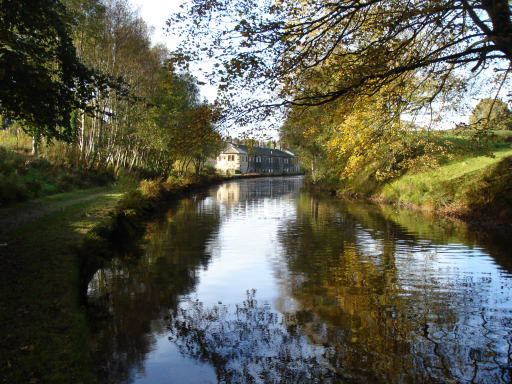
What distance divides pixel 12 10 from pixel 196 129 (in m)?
4.84

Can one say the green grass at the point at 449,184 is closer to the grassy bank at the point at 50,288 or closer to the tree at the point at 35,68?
the grassy bank at the point at 50,288

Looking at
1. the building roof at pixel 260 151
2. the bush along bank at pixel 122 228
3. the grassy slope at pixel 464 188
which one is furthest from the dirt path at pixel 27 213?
the building roof at pixel 260 151

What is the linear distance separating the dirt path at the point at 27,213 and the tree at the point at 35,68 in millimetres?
2960

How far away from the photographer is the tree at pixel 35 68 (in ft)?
28.0

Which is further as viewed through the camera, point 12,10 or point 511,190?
point 511,190

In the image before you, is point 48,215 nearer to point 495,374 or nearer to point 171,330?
point 171,330

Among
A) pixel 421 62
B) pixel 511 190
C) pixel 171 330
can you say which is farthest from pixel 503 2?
pixel 511 190

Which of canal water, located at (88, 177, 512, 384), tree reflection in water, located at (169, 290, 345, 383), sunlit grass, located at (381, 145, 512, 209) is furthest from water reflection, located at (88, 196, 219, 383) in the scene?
sunlit grass, located at (381, 145, 512, 209)

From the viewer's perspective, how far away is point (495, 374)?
5.48 metres

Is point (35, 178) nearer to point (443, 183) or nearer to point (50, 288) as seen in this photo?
point (50, 288)

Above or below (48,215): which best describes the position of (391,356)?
below

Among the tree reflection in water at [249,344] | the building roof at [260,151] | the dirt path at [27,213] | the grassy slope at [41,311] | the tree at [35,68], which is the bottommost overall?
the tree reflection in water at [249,344]

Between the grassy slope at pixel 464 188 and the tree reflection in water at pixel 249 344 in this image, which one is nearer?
the tree reflection in water at pixel 249 344

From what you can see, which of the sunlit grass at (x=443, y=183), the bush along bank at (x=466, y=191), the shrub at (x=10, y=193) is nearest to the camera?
the shrub at (x=10, y=193)
